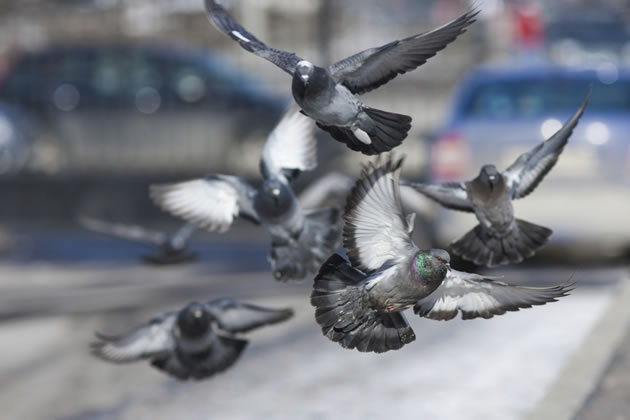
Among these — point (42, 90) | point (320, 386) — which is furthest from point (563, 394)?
point (42, 90)

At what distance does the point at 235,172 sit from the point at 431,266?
12077mm

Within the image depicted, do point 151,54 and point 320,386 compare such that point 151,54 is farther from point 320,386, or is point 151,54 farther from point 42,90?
point 320,386

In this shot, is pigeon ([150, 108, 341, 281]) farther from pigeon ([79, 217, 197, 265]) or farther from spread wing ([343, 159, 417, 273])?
pigeon ([79, 217, 197, 265])

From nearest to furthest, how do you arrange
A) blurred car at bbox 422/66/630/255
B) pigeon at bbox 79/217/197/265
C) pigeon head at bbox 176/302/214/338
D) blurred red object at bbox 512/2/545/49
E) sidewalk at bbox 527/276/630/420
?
pigeon head at bbox 176/302/214/338
pigeon at bbox 79/217/197/265
sidewalk at bbox 527/276/630/420
blurred car at bbox 422/66/630/255
blurred red object at bbox 512/2/545/49

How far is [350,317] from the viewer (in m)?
2.54

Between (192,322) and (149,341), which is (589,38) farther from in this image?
(192,322)

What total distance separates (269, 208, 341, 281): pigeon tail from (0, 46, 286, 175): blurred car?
37.4 feet

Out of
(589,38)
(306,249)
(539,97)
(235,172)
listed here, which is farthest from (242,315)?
(589,38)

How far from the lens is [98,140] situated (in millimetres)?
14422

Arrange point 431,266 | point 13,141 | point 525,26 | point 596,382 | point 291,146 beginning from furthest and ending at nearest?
point 525,26 < point 13,141 < point 596,382 < point 291,146 < point 431,266

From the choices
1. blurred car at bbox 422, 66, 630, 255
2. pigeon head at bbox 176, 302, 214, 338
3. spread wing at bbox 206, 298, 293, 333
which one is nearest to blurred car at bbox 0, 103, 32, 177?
blurred car at bbox 422, 66, 630, 255

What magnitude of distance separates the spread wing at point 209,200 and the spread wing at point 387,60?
513 millimetres

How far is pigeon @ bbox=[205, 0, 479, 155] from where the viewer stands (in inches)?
99.9

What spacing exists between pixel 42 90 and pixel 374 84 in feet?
41.8
